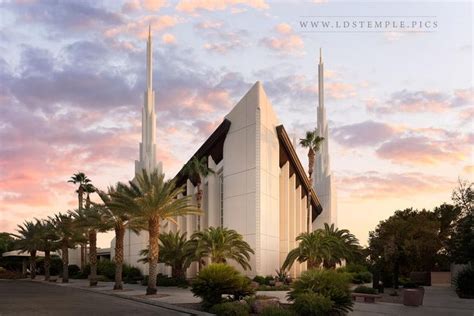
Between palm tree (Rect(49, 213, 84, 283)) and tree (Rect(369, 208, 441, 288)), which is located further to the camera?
palm tree (Rect(49, 213, 84, 283))

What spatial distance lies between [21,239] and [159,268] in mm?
19717

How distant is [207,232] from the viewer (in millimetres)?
42656

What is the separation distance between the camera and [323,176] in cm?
7800

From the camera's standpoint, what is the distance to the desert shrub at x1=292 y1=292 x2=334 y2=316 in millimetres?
19688

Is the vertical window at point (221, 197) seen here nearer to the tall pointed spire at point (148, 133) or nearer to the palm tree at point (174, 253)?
the palm tree at point (174, 253)

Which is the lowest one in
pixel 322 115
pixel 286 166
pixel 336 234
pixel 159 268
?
pixel 159 268

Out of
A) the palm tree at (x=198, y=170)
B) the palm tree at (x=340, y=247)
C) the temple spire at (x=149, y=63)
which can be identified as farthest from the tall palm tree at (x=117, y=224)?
the temple spire at (x=149, y=63)

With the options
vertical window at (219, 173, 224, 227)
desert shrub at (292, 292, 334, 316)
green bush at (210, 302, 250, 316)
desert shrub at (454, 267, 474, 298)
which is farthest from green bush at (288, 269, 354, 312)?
vertical window at (219, 173, 224, 227)

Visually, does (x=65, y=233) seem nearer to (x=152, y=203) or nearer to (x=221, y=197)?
(x=221, y=197)

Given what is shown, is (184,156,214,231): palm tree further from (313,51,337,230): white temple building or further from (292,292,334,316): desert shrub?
(292,292,334,316): desert shrub

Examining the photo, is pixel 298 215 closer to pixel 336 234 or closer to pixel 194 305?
pixel 336 234

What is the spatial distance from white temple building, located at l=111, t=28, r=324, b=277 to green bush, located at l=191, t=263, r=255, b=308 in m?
20.8

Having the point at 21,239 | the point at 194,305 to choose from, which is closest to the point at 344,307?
the point at 194,305

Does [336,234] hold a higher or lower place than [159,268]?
higher
